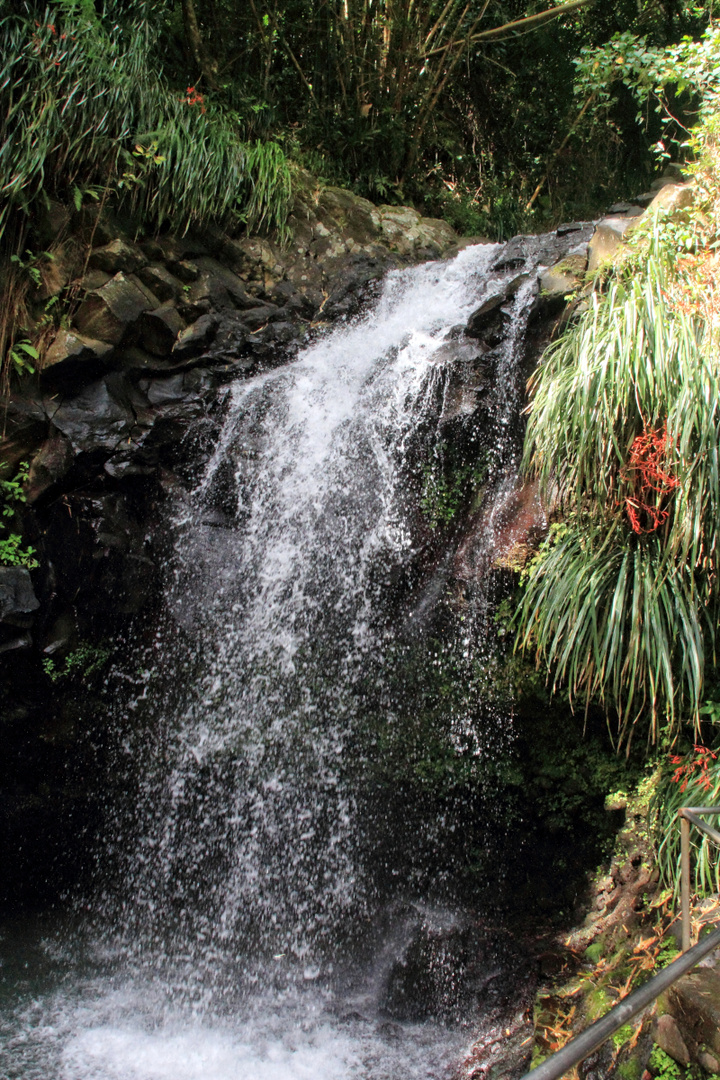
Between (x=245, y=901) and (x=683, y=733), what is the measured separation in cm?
258

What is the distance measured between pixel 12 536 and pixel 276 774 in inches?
90.0

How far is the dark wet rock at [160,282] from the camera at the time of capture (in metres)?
5.43

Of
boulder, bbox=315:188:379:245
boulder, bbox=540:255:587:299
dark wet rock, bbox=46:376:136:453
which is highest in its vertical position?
boulder, bbox=315:188:379:245

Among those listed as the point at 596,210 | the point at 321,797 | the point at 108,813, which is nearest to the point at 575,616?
the point at 321,797

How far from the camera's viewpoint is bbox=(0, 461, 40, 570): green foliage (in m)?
4.53

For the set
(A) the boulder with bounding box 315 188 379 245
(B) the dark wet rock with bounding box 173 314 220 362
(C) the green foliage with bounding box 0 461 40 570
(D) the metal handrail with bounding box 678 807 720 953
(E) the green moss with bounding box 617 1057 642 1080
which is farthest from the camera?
(A) the boulder with bounding box 315 188 379 245

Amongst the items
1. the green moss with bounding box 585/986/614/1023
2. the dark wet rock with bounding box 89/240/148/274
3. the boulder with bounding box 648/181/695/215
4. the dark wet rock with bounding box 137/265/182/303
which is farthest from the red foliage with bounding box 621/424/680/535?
the dark wet rock with bounding box 89/240/148/274

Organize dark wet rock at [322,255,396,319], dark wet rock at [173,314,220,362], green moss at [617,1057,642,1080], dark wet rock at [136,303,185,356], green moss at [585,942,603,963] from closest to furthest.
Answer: green moss at [617,1057,642,1080]
green moss at [585,942,603,963]
dark wet rock at [136,303,185,356]
dark wet rock at [173,314,220,362]
dark wet rock at [322,255,396,319]

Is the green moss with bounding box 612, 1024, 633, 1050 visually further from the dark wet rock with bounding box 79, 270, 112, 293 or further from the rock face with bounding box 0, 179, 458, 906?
the dark wet rock with bounding box 79, 270, 112, 293

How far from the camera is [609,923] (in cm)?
336

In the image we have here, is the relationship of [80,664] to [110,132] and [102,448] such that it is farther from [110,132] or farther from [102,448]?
[110,132]

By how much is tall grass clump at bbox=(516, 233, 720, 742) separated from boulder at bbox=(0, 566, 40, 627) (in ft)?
9.95

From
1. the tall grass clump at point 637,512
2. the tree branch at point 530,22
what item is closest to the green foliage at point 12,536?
the tall grass clump at point 637,512

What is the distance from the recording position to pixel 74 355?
4.80 metres
